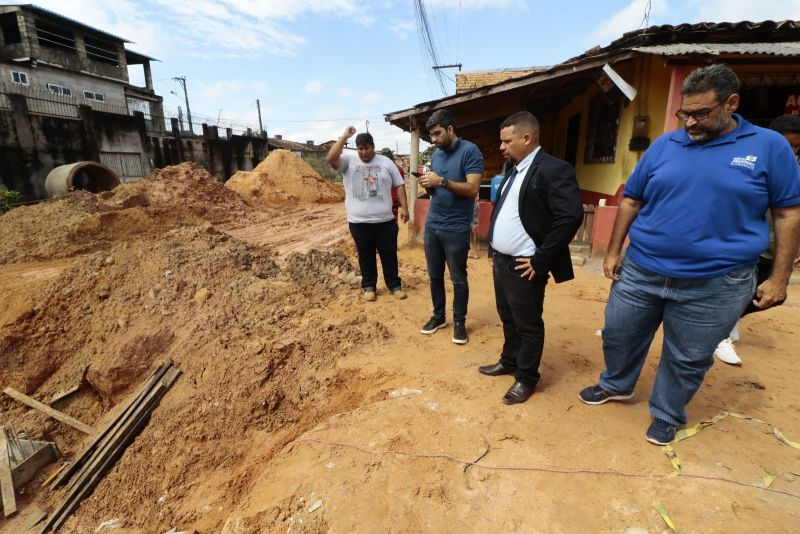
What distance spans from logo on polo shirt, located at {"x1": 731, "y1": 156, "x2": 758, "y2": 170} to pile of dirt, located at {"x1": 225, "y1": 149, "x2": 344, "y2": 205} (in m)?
15.4

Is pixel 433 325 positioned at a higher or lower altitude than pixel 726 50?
lower

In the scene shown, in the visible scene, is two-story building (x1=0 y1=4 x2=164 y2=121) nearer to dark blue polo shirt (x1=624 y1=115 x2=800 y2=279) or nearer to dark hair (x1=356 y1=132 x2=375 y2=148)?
dark hair (x1=356 y1=132 x2=375 y2=148)

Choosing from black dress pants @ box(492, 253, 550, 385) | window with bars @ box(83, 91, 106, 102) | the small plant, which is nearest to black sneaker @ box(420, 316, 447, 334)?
black dress pants @ box(492, 253, 550, 385)

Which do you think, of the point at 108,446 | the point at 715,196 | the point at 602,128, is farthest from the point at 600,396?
the point at 602,128

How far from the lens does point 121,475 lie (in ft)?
10.5

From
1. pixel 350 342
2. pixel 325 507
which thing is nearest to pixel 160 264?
pixel 350 342

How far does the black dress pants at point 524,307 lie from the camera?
243cm

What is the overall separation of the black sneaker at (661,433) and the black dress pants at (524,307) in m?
0.67

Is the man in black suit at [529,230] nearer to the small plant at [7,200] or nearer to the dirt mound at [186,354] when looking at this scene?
the dirt mound at [186,354]

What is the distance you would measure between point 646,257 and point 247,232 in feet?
33.0

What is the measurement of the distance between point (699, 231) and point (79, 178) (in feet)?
53.0

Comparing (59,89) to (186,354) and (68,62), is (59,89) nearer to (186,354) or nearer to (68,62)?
(68,62)

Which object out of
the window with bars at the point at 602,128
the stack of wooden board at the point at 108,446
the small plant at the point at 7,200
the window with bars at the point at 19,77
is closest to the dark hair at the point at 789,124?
the window with bars at the point at 602,128

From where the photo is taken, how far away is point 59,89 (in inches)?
772
